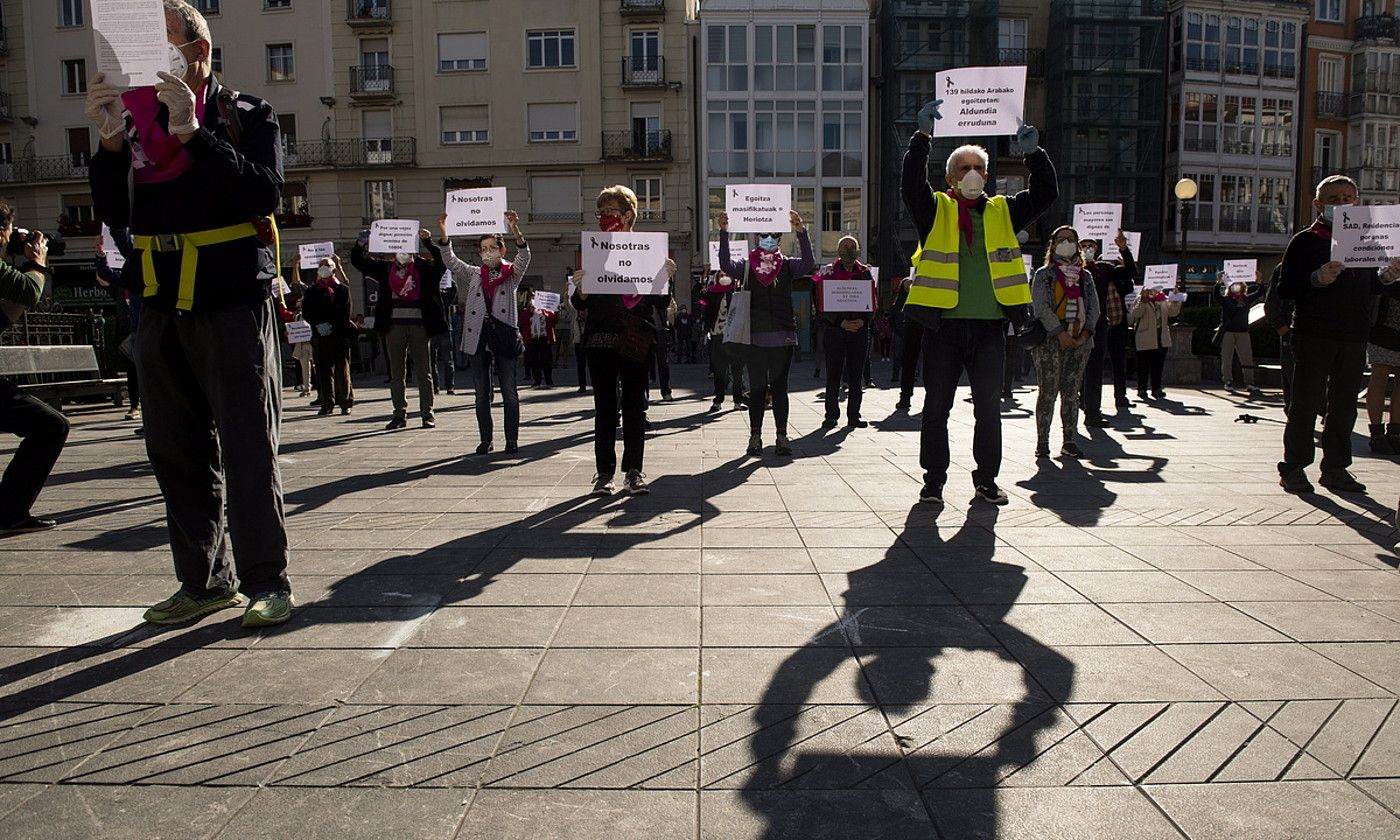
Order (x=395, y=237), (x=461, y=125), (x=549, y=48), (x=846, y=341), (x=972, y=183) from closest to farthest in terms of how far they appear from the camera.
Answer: (x=972, y=183), (x=395, y=237), (x=846, y=341), (x=549, y=48), (x=461, y=125)

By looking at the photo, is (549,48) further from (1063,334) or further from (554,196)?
(1063,334)

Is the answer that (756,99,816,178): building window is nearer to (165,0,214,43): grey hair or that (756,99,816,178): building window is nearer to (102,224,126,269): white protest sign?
(102,224,126,269): white protest sign

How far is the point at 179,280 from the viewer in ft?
12.2

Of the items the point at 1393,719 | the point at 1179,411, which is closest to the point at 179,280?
the point at 1393,719

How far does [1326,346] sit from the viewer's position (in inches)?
278

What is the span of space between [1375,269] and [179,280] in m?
7.42

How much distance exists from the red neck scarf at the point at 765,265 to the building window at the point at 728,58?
107ft

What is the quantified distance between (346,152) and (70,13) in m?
13.5

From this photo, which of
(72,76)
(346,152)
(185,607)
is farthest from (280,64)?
(185,607)

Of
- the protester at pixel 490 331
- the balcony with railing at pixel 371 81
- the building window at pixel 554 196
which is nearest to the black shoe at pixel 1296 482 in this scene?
the protester at pixel 490 331

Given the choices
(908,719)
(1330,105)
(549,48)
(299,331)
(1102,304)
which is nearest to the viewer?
(908,719)

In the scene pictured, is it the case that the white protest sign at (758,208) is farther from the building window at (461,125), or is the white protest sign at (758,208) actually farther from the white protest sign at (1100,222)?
the building window at (461,125)

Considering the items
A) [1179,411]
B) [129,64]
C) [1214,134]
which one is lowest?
[1179,411]

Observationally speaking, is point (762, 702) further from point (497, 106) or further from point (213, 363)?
point (497, 106)
